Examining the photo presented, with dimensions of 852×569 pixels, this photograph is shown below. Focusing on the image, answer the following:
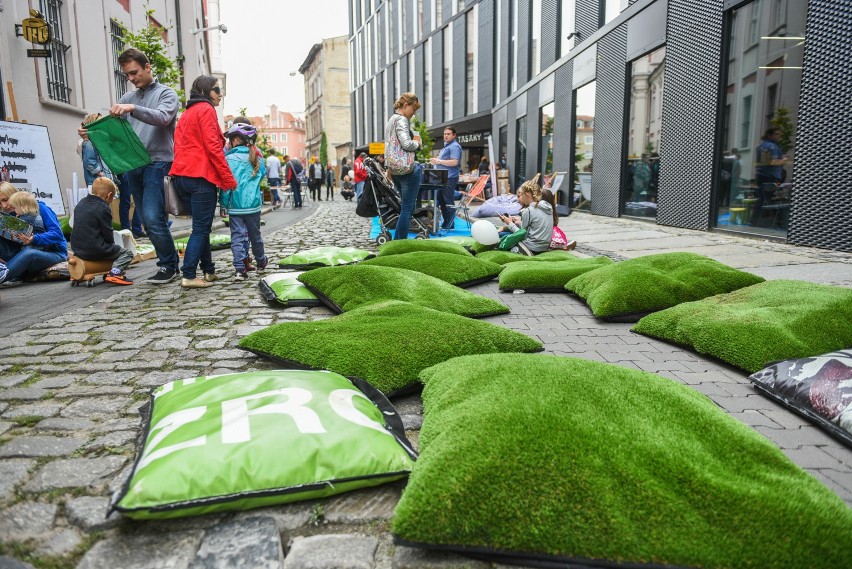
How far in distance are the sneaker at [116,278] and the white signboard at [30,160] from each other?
155 inches

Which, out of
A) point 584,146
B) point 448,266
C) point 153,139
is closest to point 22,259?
point 153,139

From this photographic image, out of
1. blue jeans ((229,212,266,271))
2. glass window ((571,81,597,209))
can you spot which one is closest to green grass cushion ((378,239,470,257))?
blue jeans ((229,212,266,271))

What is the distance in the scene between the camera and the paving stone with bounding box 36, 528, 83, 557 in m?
1.63

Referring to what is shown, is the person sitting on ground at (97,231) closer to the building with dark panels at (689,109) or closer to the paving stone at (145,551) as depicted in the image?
the paving stone at (145,551)

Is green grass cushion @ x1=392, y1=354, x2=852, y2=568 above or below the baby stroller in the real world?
below

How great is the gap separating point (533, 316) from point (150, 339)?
2550 mm

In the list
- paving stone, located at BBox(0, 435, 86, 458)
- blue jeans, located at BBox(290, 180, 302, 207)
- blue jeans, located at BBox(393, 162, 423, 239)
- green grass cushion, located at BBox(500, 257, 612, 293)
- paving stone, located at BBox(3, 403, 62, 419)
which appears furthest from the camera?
Answer: blue jeans, located at BBox(290, 180, 302, 207)

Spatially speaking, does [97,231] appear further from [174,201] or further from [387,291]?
[387,291]

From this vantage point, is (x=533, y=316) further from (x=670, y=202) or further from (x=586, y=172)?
(x=586, y=172)

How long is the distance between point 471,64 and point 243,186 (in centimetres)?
2447

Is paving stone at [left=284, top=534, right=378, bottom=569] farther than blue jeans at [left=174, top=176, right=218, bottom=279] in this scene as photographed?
No

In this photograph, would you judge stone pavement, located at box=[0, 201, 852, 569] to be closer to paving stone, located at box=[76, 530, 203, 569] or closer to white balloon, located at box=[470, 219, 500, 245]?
paving stone, located at box=[76, 530, 203, 569]

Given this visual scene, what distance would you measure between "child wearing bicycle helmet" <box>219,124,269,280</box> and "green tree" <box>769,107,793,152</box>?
21.5 ft

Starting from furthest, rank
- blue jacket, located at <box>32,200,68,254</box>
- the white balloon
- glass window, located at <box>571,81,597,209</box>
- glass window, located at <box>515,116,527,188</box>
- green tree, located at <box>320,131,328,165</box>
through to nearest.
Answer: green tree, located at <box>320,131,328,165</box>, glass window, located at <box>515,116,527,188</box>, glass window, located at <box>571,81,597,209</box>, the white balloon, blue jacket, located at <box>32,200,68,254</box>
